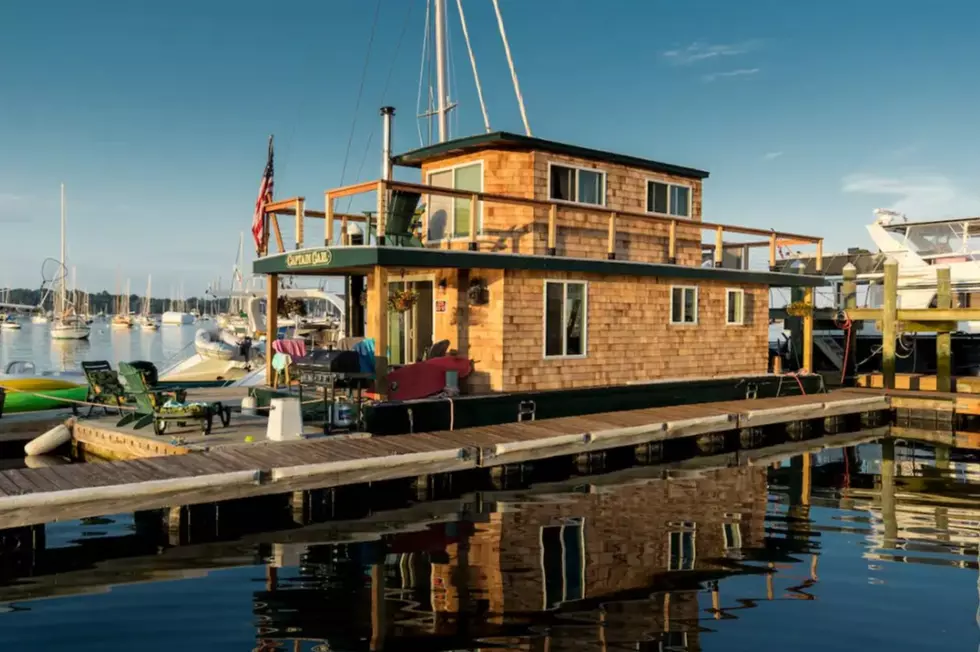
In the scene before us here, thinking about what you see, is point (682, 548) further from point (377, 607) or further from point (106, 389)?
point (106, 389)

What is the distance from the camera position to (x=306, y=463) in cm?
1083

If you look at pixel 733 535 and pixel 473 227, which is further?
pixel 473 227

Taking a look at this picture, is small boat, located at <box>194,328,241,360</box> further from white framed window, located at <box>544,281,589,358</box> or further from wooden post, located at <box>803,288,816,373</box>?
wooden post, located at <box>803,288,816,373</box>

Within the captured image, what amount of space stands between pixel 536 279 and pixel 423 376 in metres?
2.95

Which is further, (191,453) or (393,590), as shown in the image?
(191,453)

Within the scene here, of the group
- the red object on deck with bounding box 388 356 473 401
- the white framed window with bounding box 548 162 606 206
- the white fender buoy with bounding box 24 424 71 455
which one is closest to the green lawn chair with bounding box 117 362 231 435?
the white fender buoy with bounding box 24 424 71 455

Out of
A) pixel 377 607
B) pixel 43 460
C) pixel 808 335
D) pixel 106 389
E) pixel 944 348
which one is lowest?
pixel 377 607

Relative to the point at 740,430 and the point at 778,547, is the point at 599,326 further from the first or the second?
the point at 778,547

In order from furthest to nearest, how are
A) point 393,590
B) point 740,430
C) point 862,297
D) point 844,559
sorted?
point 862,297 → point 740,430 → point 844,559 → point 393,590

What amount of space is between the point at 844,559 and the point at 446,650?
5.78 metres

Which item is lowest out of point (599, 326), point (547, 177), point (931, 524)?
point (931, 524)

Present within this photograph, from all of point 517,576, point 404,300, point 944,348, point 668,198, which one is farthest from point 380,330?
point 944,348

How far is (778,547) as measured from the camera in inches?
416

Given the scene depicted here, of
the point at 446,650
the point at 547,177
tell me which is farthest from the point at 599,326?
the point at 446,650
